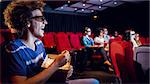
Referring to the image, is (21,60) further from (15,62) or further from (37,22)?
(37,22)

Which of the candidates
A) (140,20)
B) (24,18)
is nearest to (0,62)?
(24,18)

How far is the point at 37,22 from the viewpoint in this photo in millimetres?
1187

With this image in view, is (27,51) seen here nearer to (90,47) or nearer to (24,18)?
(24,18)

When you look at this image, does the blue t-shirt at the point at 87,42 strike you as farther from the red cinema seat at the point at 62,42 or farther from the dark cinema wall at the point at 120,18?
the dark cinema wall at the point at 120,18

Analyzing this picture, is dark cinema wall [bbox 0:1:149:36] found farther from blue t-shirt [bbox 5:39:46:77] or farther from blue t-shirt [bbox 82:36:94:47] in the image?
blue t-shirt [bbox 5:39:46:77]

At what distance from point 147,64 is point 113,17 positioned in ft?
23.5

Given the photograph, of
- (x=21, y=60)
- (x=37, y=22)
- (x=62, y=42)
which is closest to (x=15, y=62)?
(x=21, y=60)

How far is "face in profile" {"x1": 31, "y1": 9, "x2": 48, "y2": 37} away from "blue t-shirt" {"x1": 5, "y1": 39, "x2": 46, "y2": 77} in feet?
0.34

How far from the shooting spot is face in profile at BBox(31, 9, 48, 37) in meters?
1.17

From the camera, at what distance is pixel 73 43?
556 centimetres

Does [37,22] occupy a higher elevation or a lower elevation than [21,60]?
higher

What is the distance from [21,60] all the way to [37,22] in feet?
0.69

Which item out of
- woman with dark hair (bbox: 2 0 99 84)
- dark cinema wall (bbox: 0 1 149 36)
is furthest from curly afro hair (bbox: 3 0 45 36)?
dark cinema wall (bbox: 0 1 149 36)

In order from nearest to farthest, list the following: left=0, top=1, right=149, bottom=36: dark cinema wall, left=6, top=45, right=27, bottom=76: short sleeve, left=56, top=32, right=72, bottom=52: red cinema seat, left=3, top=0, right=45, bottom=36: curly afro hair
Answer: left=6, top=45, right=27, bottom=76: short sleeve < left=3, top=0, right=45, bottom=36: curly afro hair < left=56, top=32, right=72, bottom=52: red cinema seat < left=0, top=1, right=149, bottom=36: dark cinema wall
